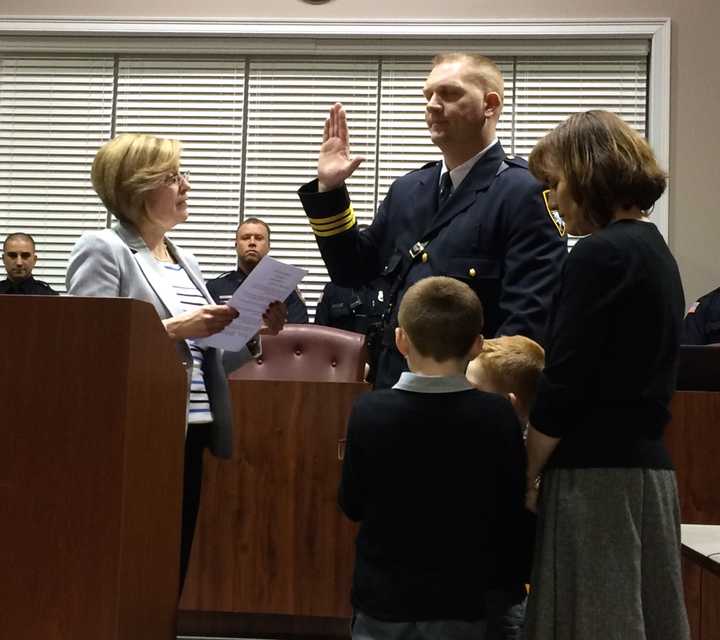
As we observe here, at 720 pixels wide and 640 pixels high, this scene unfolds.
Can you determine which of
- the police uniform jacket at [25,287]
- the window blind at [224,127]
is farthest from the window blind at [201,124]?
the police uniform jacket at [25,287]

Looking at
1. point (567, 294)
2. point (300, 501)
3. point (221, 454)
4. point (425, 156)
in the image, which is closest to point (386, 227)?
point (221, 454)

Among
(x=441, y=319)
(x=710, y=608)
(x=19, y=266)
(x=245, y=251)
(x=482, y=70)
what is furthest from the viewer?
(x=19, y=266)

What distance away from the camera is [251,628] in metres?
2.96

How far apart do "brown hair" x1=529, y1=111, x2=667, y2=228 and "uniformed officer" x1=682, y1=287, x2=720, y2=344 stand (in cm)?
388

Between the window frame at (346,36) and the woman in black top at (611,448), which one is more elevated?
the window frame at (346,36)

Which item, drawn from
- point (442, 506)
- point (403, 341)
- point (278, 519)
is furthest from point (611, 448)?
point (278, 519)

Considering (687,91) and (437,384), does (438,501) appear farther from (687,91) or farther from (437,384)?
(687,91)

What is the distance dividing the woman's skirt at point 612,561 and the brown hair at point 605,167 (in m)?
0.43

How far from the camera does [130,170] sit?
2.14 meters

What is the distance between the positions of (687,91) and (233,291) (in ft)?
9.75

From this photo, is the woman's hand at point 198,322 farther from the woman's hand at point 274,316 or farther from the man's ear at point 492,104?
the man's ear at point 492,104

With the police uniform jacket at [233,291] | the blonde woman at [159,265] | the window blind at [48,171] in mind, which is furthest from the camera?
the window blind at [48,171]

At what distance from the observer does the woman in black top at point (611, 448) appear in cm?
143

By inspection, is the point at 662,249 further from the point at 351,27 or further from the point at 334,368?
the point at 351,27
